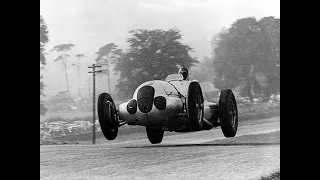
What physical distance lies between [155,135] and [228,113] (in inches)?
43.6

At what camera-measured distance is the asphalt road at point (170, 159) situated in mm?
6965

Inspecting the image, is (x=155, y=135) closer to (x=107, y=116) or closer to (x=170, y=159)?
(x=170, y=159)

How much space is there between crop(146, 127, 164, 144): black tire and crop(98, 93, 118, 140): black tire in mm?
488

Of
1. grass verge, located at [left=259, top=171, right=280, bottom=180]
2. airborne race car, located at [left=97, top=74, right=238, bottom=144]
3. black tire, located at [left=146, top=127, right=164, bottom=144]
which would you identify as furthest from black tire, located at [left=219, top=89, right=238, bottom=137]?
black tire, located at [left=146, top=127, right=164, bottom=144]

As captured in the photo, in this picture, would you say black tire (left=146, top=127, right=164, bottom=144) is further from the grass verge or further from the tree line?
the grass verge

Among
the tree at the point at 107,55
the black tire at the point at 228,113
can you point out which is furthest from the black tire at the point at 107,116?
the black tire at the point at 228,113

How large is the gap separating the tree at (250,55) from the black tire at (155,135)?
4.11 feet

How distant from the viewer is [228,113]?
7.08 m
